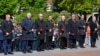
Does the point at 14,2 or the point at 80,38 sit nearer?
the point at 80,38

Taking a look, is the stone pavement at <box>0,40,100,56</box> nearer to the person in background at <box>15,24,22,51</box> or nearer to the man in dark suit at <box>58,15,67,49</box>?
the man in dark suit at <box>58,15,67,49</box>

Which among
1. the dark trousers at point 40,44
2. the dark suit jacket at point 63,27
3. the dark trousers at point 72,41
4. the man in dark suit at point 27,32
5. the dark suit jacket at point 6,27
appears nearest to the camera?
the dark suit jacket at point 6,27

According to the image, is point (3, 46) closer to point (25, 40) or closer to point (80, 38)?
point (25, 40)

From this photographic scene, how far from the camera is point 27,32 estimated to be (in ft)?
67.9

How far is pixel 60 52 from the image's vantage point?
21.2 meters

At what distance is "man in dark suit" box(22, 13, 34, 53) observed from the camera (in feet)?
67.4

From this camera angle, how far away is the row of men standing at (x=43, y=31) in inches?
785

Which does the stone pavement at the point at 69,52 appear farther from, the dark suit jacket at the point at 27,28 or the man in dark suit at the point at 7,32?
the dark suit jacket at the point at 27,28

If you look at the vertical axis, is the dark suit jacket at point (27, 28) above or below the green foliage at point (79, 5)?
above

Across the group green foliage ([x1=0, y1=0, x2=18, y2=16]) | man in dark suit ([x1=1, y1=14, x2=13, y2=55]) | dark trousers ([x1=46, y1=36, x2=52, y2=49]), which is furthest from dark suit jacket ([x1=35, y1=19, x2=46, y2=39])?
green foliage ([x1=0, y1=0, x2=18, y2=16])

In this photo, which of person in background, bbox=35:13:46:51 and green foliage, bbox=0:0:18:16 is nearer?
person in background, bbox=35:13:46:51

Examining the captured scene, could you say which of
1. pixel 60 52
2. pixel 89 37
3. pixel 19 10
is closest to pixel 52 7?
pixel 19 10

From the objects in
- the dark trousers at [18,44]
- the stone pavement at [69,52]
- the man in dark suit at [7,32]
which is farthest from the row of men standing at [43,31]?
the stone pavement at [69,52]

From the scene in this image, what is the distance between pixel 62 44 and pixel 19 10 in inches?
1121
